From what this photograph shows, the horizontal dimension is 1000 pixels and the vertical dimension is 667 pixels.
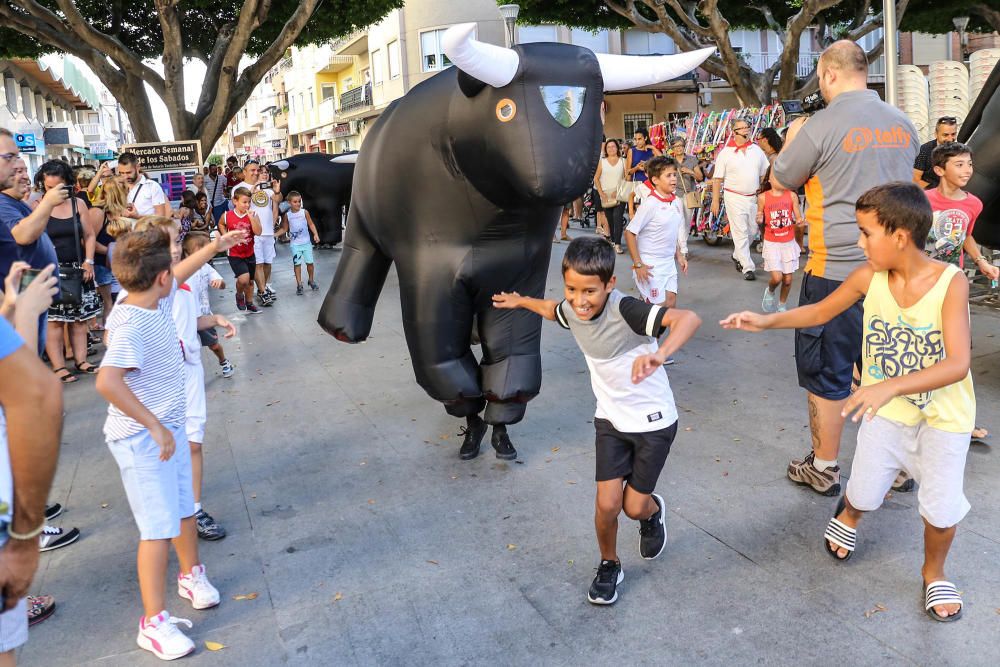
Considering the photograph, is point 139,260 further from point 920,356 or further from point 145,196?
point 145,196

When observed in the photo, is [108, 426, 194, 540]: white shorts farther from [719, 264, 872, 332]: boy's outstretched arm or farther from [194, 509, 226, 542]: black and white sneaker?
[719, 264, 872, 332]: boy's outstretched arm

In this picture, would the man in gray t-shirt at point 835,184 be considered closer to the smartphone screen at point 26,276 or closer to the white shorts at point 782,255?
the smartphone screen at point 26,276

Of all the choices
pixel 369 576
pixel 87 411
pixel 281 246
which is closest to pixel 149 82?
pixel 281 246

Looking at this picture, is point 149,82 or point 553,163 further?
point 149,82

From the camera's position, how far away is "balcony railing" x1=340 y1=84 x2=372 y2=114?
107 ft

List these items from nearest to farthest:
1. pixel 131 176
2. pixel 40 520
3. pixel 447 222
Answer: pixel 40 520 → pixel 447 222 → pixel 131 176

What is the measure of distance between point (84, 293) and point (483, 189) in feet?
14.6

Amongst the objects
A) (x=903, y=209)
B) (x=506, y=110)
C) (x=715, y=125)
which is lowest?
(x=903, y=209)

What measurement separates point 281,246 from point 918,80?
1146cm

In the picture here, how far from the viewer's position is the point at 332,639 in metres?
2.76

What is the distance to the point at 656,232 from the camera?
5.86 m

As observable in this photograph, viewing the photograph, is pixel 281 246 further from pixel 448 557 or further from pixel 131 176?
pixel 448 557

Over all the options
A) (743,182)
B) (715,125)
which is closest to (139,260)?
(743,182)

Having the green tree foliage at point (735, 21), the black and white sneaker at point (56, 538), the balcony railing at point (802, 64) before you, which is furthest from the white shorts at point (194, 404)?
the balcony railing at point (802, 64)
